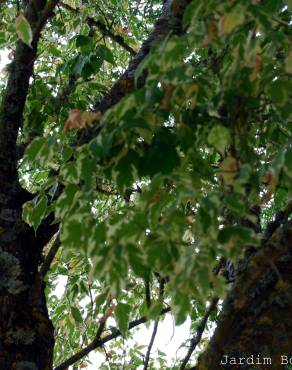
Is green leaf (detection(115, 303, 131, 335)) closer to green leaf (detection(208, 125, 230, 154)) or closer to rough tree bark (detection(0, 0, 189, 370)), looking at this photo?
rough tree bark (detection(0, 0, 189, 370))

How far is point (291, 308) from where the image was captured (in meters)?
1.94

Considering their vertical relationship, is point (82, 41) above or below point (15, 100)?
above

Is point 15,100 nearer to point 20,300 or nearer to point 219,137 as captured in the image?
point 20,300


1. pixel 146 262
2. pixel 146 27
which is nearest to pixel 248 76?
pixel 146 262

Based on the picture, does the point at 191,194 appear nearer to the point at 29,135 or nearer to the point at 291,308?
the point at 291,308

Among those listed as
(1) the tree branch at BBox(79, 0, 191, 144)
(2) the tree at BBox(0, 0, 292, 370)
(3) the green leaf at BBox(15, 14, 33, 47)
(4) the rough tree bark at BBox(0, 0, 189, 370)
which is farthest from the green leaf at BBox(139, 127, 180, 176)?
(1) the tree branch at BBox(79, 0, 191, 144)

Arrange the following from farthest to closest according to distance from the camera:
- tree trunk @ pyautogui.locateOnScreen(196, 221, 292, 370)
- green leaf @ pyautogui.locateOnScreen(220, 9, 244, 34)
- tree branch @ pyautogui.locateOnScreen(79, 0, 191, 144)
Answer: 1. tree branch @ pyautogui.locateOnScreen(79, 0, 191, 144)
2. tree trunk @ pyautogui.locateOnScreen(196, 221, 292, 370)
3. green leaf @ pyautogui.locateOnScreen(220, 9, 244, 34)

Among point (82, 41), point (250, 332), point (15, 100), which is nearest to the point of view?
point (250, 332)

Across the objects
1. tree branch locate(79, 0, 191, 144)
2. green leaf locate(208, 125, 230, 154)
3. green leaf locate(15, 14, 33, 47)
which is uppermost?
tree branch locate(79, 0, 191, 144)

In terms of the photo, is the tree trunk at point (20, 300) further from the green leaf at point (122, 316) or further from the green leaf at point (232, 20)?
the green leaf at point (232, 20)

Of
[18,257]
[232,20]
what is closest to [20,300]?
[18,257]

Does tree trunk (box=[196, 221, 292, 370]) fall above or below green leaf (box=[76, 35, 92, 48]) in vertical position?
below

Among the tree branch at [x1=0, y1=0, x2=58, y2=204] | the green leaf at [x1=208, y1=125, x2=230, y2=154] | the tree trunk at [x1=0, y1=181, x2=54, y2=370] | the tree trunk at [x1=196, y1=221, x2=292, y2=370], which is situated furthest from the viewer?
the tree branch at [x1=0, y1=0, x2=58, y2=204]

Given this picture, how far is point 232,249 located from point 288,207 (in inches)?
27.4
